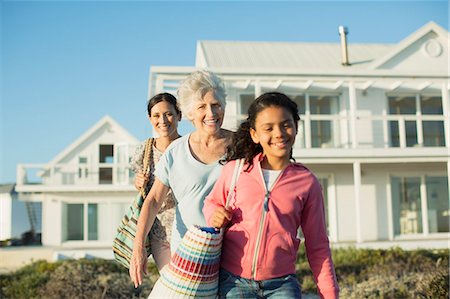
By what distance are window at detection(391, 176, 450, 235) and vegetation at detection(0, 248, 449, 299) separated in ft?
15.8

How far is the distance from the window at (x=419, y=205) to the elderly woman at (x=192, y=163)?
651 inches

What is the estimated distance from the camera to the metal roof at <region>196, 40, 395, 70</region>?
20422mm

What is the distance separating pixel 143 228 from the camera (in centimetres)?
328

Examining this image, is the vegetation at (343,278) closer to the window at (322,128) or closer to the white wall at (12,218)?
the window at (322,128)

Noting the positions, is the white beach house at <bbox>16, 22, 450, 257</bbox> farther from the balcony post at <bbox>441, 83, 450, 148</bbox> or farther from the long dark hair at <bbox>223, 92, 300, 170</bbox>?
the long dark hair at <bbox>223, 92, 300, 170</bbox>

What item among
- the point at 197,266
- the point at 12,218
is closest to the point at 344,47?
the point at 197,266

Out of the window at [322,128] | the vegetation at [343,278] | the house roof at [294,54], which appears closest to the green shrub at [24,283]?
the vegetation at [343,278]

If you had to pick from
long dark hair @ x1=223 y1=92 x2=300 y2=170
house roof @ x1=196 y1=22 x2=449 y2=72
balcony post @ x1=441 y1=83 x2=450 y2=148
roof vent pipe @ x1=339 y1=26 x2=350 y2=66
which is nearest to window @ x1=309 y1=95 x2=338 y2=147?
house roof @ x1=196 y1=22 x2=449 y2=72

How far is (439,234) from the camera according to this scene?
61.1ft

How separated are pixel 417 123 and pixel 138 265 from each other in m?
17.1

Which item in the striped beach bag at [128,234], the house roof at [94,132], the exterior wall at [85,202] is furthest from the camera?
the house roof at [94,132]

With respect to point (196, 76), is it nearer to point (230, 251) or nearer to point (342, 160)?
point (230, 251)

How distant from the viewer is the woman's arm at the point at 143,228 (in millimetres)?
3198

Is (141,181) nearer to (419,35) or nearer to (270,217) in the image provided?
(270,217)
